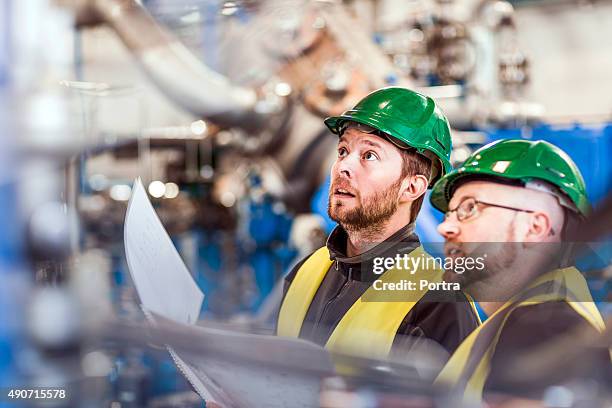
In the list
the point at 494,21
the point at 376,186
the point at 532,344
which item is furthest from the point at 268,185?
the point at 532,344

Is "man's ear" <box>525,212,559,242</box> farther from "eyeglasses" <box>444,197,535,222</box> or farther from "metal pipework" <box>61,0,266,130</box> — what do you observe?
"metal pipework" <box>61,0,266,130</box>

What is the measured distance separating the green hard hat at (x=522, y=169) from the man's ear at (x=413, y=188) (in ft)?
0.07

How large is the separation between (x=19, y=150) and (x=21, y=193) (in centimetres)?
8

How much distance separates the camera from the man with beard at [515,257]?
4.44 feet

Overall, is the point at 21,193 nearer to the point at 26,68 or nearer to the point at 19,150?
the point at 19,150

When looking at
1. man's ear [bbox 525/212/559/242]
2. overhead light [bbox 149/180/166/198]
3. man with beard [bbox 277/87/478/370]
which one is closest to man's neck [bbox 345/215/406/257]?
man with beard [bbox 277/87/478/370]

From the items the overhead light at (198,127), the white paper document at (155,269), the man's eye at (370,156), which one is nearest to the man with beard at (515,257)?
the man's eye at (370,156)

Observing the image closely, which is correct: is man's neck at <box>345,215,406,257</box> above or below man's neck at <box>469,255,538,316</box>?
above

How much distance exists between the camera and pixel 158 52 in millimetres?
1651

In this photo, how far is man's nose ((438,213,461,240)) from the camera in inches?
57.5

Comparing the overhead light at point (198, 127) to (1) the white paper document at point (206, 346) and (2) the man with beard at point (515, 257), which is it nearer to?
(1) the white paper document at point (206, 346)

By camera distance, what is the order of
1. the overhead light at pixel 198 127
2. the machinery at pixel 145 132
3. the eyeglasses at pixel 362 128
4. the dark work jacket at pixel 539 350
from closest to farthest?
the dark work jacket at pixel 539 350 < the eyeglasses at pixel 362 128 < the machinery at pixel 145 132 < the overhead light at pixel 198 127

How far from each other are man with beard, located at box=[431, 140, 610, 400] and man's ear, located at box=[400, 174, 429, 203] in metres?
0.02

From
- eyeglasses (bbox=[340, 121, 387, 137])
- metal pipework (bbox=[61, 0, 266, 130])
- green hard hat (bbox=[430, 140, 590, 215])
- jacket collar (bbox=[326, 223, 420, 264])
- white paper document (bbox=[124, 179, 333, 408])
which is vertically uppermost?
metal pipework (bbox=[61, 0, 266, 130])
